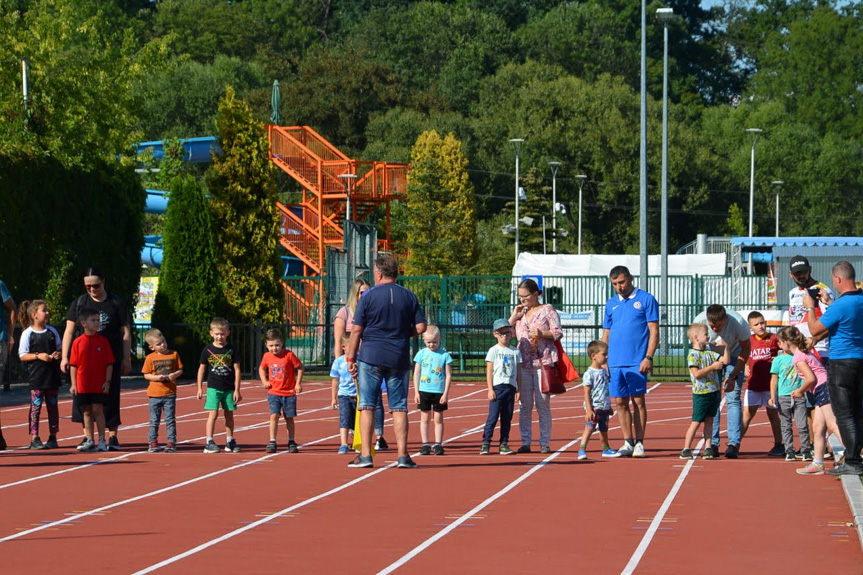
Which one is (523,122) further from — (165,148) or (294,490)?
(294,490)

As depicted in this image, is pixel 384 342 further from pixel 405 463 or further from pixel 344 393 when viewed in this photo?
pixel 344 393

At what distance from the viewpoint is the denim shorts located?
12.9 meters

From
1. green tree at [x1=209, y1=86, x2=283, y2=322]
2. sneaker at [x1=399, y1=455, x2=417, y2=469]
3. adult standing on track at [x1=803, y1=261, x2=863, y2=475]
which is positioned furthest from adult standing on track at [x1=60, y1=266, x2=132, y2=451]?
green tree at [x1=209, y1=86, x2=283, y2=322]

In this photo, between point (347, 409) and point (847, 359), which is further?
point (347, 409)

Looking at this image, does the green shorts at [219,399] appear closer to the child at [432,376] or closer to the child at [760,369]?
the child at [432,376]

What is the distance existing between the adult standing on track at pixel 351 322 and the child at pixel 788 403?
3.90 metres

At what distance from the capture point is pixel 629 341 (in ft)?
45.4

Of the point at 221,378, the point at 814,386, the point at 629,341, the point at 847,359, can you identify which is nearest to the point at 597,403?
the point at 629,341

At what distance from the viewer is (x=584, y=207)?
80.6 m

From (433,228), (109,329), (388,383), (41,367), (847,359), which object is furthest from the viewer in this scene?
(433,228)

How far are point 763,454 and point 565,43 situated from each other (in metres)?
80.8

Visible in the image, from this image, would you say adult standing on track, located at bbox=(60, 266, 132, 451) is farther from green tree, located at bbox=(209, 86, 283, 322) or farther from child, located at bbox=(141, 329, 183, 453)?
green tree, located at bbox=(209, 86, 283, 322)

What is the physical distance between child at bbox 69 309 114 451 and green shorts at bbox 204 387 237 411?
3.59ft

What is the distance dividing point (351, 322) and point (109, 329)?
3.01 meters
